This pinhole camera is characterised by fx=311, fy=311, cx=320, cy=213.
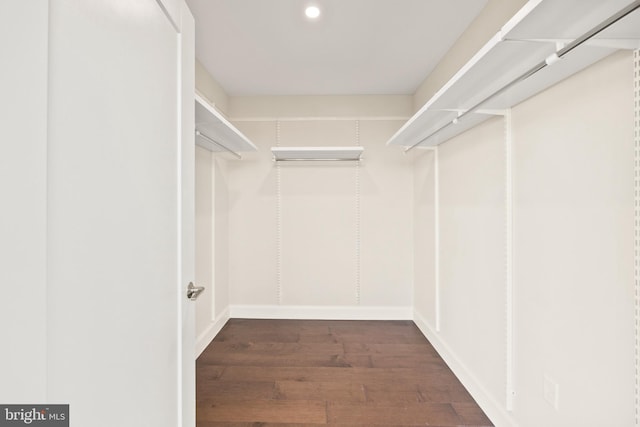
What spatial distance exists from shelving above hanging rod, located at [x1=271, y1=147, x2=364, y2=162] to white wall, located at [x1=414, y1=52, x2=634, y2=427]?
1.05 metres

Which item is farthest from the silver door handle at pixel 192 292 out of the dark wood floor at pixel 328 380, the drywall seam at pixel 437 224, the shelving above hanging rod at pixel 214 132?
the drywall seam at pixel 437 224

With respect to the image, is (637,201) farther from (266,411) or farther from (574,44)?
(266,411)

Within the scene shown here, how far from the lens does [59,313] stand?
572mm

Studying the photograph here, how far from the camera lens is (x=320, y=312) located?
3.44 meters

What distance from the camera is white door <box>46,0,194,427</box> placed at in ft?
1.91

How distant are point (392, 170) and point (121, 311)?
3.04 m

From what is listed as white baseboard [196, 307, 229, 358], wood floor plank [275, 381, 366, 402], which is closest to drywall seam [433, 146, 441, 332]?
wood floor plank [275, 381, 366, 402]

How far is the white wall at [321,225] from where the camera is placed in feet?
11.2

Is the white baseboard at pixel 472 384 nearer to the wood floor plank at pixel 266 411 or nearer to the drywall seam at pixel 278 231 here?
the wood floor plank at pixel 266 411

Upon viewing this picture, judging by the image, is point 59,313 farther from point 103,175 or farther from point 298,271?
point 298,271

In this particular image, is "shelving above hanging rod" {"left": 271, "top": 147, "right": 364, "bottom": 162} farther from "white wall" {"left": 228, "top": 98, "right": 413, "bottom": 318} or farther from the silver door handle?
the silver door handle

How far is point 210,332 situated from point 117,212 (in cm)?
245

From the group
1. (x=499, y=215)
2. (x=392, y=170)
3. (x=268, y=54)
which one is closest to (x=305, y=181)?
(x=392, y=170)

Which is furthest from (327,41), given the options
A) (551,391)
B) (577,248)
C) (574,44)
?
(551,391)
